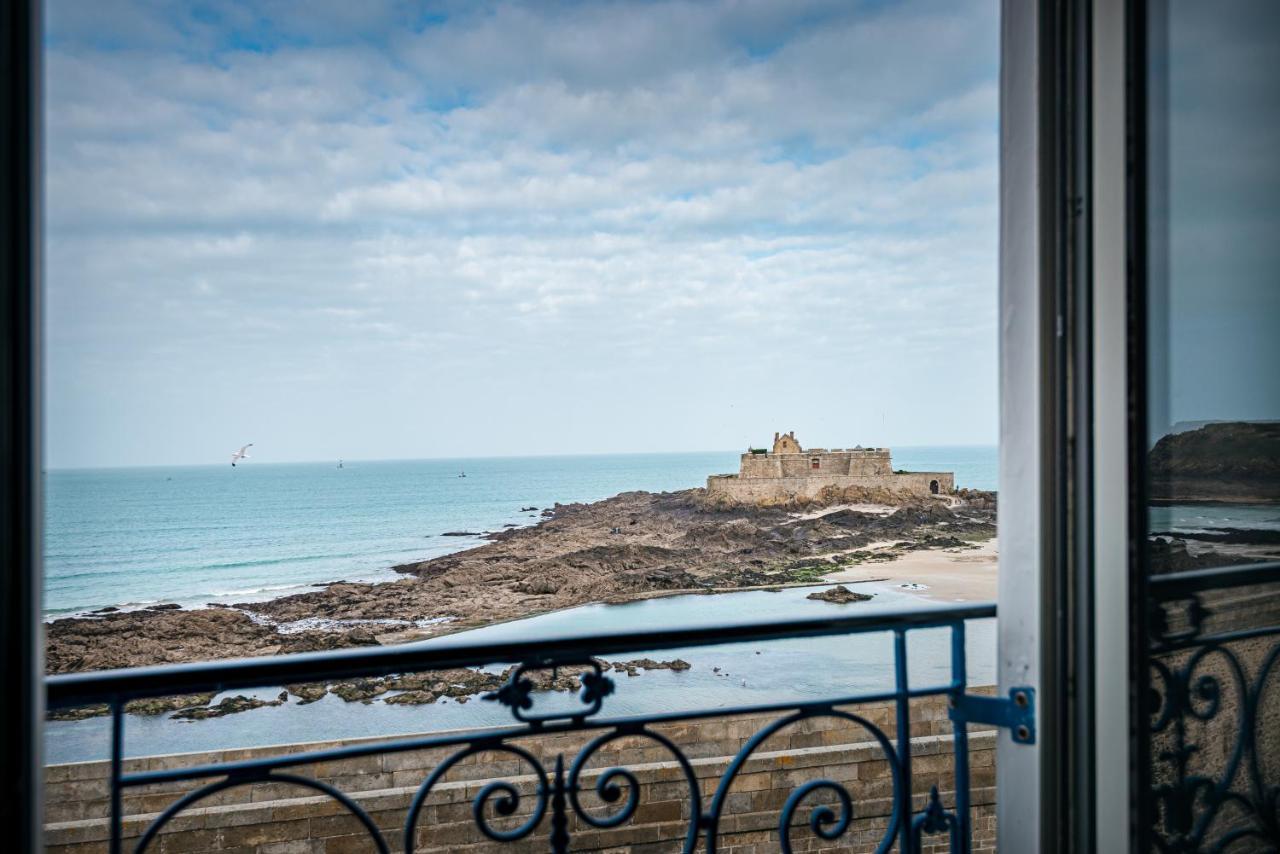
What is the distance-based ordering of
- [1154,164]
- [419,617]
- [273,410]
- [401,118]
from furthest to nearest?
[273,410], [401,118], [419,617], [1154,164]

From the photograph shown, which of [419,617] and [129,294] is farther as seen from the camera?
[129,294]

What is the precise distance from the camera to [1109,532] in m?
1.02

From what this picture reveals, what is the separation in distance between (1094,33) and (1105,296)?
327 mm

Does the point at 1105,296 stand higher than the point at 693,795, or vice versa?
the point at 1105,296

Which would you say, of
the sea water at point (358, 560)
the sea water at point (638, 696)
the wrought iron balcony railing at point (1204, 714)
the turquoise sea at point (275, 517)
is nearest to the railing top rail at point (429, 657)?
the wrought iron balcony railing at point (1204, 714)

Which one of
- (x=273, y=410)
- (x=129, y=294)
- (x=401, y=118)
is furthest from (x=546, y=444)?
(x=129, y=294)

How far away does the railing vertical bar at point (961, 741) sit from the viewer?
51.4 inches

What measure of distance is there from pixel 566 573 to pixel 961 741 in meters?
21.9

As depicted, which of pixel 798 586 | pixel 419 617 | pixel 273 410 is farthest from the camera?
pixel 273 410

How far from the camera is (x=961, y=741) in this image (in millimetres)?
1382

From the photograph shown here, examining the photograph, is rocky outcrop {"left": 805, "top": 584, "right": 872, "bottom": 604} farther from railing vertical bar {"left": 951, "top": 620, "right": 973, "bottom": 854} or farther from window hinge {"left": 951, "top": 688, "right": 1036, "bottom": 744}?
window hinge {"left": 951, "top": 688, "right": 1036, "bottom": 744}

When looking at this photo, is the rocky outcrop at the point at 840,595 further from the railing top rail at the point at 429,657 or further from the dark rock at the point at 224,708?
the railing top rail at the point at 429,657

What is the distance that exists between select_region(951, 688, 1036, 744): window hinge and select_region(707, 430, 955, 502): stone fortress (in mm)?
23083

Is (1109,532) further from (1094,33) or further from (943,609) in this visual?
(1094,33)
